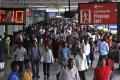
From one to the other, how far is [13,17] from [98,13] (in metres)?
6.86

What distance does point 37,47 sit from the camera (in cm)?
2102

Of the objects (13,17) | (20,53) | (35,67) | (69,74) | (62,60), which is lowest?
(35,67)

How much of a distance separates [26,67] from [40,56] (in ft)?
23.8

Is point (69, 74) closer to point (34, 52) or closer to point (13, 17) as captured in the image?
point (34, 52)

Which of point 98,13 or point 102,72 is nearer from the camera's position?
point 102,72

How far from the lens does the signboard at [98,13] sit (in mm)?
21938

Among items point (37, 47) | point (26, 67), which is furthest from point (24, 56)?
point (26, 67)

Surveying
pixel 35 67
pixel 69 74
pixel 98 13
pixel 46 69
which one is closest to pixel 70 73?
pixel 69 74

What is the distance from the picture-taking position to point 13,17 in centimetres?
2736

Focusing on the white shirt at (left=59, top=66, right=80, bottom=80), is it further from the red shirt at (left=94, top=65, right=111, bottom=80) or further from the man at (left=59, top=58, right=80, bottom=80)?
the red shirt at (left=94, top=65, right=111, bottom=80)

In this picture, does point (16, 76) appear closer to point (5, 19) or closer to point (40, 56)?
point (40, 56)

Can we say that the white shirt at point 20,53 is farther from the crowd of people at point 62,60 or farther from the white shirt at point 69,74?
the white shirt at point 69,74

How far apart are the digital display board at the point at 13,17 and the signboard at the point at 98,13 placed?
19.5 ft

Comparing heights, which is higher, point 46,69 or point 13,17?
point 13,17
